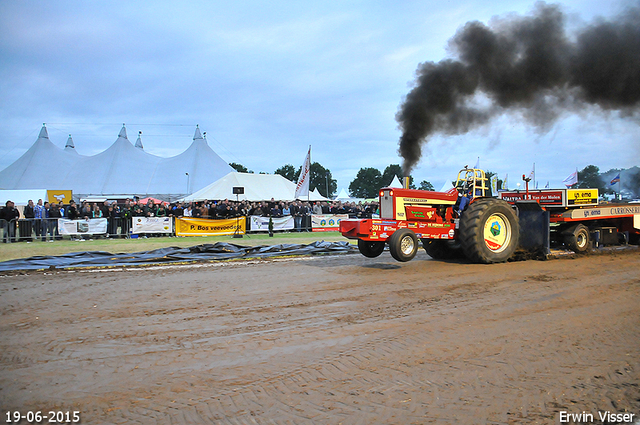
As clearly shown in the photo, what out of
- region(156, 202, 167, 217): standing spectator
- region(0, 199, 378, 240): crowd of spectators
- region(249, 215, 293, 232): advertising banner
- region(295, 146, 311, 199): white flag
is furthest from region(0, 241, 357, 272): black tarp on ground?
region(295, 146, 311, 199): white flag

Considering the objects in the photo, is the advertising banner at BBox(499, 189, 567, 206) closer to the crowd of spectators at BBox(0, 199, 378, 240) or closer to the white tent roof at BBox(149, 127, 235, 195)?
the crowd of spectators at BBox(0, 199, 378, 240)

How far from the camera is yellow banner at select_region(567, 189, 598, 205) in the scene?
1096 cm

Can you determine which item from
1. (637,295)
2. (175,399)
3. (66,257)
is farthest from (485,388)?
(66,257)

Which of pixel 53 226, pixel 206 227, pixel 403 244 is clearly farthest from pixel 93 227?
pixel 403 244

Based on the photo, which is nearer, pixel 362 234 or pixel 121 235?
pixel 362 234

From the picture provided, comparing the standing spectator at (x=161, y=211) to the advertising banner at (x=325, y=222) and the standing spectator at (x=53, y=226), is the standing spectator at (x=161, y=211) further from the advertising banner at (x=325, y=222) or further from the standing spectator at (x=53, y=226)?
the advertising banner at (x=325, y=222)

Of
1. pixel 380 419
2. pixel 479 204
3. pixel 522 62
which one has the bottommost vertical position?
pixel 380 419

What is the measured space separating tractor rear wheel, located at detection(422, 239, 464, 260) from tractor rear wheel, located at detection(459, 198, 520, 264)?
112cm

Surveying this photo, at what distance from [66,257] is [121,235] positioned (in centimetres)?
823

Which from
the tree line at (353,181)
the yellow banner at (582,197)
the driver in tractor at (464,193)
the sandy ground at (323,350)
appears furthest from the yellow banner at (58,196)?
the tree line at (353,181)

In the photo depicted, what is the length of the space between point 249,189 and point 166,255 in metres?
18.9

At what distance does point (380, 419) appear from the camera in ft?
9.70

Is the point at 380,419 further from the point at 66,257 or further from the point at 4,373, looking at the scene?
the point at 66,257

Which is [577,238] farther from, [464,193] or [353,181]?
[353,181]
